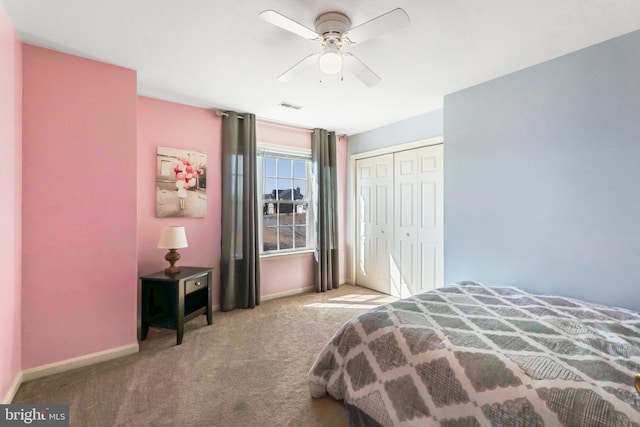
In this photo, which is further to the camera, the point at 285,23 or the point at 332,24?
the point at 332,24

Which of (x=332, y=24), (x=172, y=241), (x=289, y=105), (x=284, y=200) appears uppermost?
(x=289, y=105)

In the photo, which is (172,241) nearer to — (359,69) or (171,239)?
(171,239)

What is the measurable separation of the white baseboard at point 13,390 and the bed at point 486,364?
6.20 feet

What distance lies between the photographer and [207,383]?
1968 mm

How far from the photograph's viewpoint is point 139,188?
2.89 metres

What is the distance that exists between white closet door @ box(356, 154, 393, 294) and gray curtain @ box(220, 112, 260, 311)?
1.78 m

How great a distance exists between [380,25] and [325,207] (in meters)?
2.80

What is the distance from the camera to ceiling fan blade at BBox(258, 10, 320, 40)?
1.42m

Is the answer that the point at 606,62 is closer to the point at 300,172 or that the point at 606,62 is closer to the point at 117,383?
the point at 300,172

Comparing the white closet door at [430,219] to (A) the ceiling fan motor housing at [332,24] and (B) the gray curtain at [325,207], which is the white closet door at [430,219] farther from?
(A) the ceiling fan motor housing at [332,24]

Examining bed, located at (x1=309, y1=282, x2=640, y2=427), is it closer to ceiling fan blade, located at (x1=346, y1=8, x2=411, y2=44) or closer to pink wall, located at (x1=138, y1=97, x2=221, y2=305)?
ceiling fan blade, located at (x1=346, y1=8, x2=411, y2=44)

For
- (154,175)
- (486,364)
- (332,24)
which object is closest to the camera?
(486,364)

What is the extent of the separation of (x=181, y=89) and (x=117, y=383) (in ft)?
8.54

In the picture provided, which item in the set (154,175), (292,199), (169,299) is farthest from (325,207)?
(169,299)
